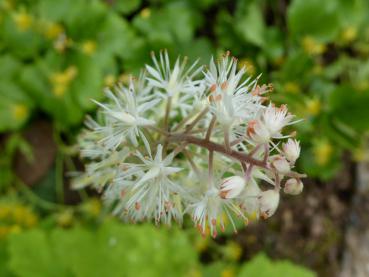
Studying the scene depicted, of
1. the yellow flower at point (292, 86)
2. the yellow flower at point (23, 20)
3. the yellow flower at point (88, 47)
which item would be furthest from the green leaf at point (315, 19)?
the yellow flower at point (23, 20)

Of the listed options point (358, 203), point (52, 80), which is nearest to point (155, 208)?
point (52, 80)

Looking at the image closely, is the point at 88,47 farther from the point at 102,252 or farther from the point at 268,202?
the point at 268,202

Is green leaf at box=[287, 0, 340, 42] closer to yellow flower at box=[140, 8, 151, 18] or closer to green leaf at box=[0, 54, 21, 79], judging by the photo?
yellow flower at box=[140, 8, 151, 18]

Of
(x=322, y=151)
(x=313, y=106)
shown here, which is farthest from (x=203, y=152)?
(x=322, y=151)

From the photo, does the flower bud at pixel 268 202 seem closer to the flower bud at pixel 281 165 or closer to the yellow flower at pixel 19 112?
the flower bud at pixel 281 165

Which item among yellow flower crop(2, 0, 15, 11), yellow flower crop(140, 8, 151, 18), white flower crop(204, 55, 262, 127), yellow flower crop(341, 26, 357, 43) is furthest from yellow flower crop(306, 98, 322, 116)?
yellow flower crop(2, 0, 15, 11)
